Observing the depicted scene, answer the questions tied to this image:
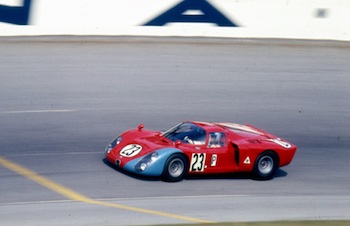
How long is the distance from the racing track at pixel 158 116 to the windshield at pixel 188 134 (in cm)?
69

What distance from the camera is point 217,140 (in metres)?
12.0

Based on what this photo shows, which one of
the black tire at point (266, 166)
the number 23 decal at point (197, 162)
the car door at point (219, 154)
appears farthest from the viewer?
the black tire at point (266, 166)

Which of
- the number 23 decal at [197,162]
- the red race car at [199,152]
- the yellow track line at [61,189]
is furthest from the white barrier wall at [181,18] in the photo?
the number 23 decal at [197,162]

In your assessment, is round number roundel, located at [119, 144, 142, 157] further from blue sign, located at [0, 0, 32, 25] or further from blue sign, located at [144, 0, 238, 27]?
blue sign, located at [144, 0, 238, 27]

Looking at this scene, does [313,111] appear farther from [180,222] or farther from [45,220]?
[45,220]

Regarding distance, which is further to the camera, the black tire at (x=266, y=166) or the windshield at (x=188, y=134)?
the black tire at (x=266, y=166)

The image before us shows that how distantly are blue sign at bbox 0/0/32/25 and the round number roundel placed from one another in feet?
22.8

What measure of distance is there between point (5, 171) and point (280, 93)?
7.91m

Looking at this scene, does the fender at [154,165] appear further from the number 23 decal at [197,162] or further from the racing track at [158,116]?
the number 23 decal at [197,162]

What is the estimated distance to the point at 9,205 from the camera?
386 inches

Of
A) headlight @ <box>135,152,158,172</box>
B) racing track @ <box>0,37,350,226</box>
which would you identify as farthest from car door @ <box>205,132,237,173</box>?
headlight @ <box>135,152,158,172</box>

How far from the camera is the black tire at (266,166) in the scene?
Answer: 12219 millimetres

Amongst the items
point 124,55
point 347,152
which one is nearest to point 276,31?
point 124,55

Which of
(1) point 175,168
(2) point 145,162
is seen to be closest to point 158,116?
(1) point 175,168
